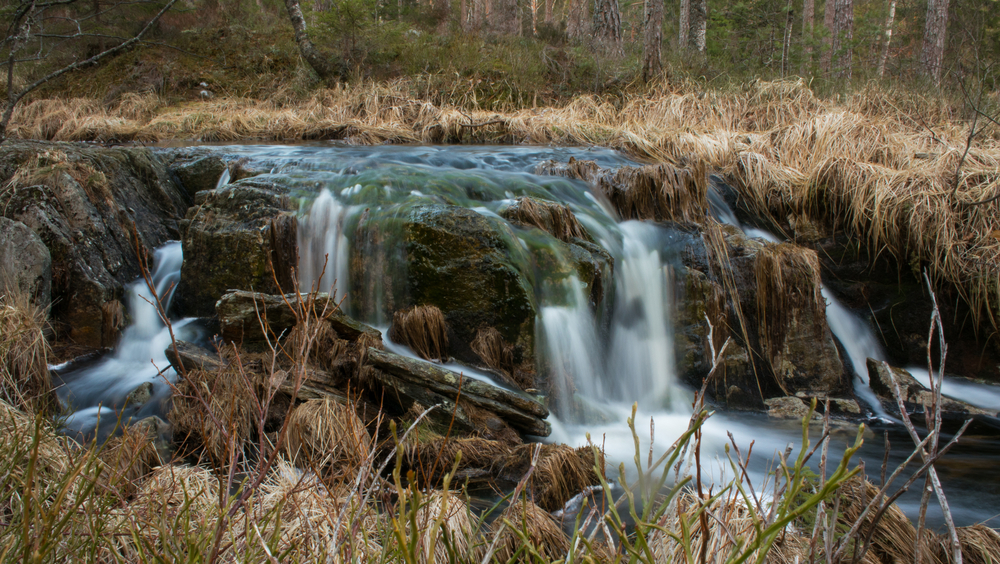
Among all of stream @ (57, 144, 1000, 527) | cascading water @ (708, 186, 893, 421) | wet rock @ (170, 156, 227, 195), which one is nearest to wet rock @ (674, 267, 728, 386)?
stream @ (57, 144, 1000, 527)

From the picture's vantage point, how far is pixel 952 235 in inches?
193

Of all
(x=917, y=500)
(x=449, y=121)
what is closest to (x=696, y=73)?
(x=449, y=121)

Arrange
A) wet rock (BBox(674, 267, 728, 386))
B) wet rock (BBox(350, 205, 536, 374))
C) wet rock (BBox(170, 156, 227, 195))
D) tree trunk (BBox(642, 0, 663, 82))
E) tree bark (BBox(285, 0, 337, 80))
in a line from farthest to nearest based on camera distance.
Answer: tree bark (BBox(285, 0, 337, 80))
tree trunk (BBox(642, 0, 663, 82))
wet rock (BBox(170, 156, 227, 195))
wet rock (BBox(674, 267, 728, 386))
wet rock (BBox(350, 205, 536, 374))

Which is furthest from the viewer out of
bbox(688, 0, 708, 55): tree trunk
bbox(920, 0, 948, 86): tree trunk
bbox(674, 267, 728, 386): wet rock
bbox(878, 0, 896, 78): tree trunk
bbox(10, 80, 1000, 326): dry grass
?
bbox(878, 0, 896, 78): tree trunk

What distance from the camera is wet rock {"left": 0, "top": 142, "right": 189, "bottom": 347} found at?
426 cm

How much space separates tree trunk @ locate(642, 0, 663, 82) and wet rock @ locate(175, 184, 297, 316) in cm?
819

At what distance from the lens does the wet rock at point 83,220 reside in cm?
426

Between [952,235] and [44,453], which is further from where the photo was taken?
[952,235]

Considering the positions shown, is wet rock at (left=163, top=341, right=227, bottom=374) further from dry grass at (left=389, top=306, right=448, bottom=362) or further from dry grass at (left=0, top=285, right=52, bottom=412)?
dry grass at (left=389, top=306, right=448, bottom=362)

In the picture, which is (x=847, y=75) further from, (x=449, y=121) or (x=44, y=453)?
(x=44, y=453)

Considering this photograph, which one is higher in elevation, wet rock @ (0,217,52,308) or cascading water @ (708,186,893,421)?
wet rock @ (0,217,52,308)

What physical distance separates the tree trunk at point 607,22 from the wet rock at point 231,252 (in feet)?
33.6

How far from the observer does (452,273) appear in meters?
4.22

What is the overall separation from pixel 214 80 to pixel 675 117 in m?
11.0
